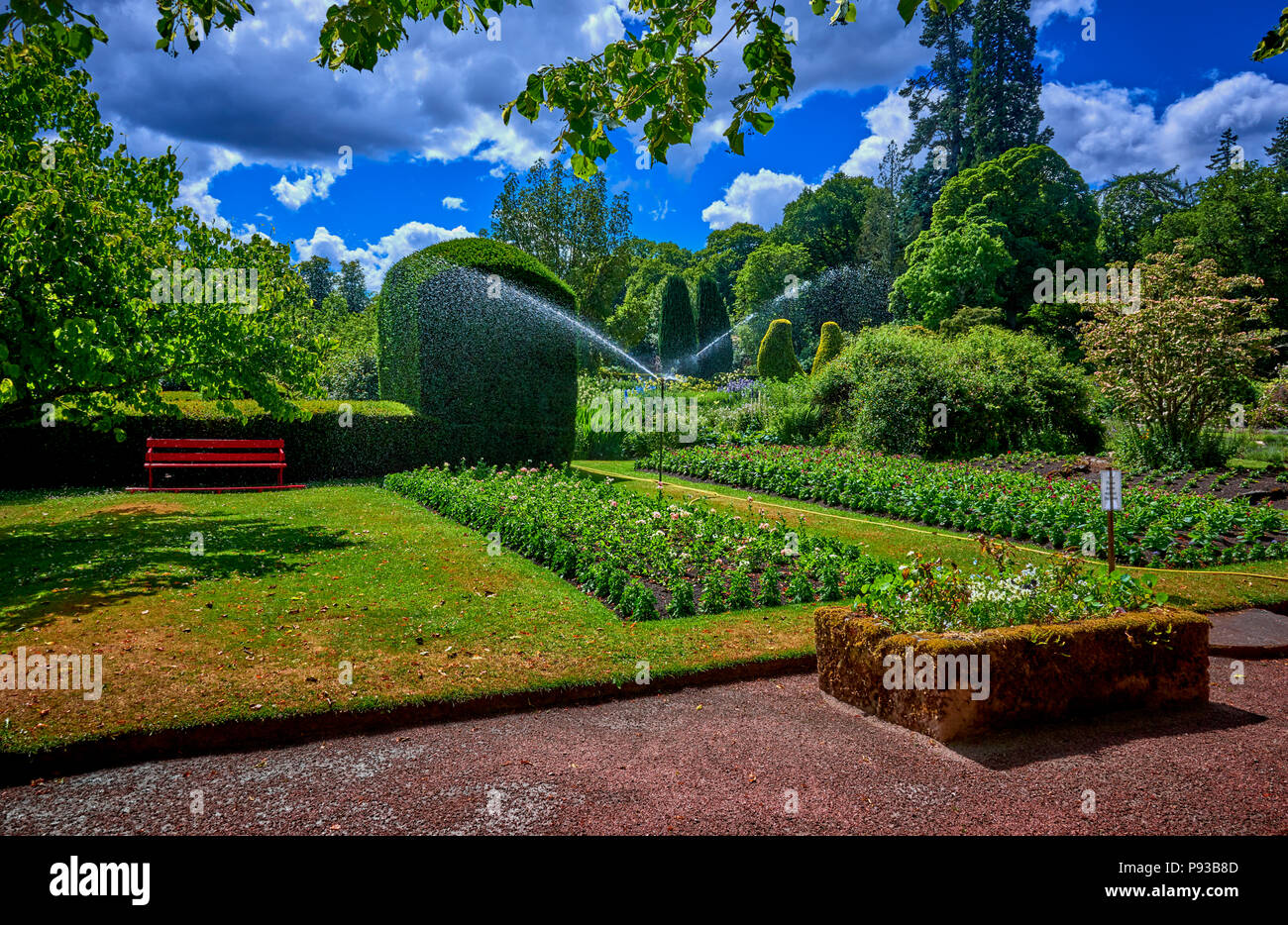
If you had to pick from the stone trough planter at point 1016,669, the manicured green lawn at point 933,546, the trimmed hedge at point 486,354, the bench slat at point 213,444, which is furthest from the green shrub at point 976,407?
the bench slat at point 213,444

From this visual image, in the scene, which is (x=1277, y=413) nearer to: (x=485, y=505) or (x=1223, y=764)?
(x=1223, y=764)

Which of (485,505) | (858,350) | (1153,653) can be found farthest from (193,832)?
(858,350)

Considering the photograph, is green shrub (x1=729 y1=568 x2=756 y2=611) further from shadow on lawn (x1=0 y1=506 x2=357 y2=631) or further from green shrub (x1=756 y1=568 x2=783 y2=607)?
shadow on lawn (x1=0 y1=506 x2=357 y2=631)

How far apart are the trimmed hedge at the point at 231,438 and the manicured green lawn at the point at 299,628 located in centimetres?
490

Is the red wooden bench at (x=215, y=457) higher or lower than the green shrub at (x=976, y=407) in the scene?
lower

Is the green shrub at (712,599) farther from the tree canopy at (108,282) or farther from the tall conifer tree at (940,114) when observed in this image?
the tall conifer tree at (940,114)

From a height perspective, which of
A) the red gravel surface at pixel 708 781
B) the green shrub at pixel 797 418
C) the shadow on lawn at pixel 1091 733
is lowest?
the red gravel surface at pixel 708 781

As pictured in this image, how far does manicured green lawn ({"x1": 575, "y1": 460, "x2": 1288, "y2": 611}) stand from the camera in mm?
6207

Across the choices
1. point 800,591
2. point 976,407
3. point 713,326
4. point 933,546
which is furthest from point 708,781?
point 713,326

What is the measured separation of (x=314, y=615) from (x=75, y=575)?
2.69 m

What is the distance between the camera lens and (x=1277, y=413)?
479 inches

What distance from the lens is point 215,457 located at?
505 inches

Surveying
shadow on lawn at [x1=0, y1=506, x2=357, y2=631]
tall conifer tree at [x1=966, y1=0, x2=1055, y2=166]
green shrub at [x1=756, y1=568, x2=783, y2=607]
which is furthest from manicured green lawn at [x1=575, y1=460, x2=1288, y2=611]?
tall conifer tree at [x1=966, y1=0, x2=1055, y2=166]

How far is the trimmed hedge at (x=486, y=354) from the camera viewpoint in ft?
46.0
